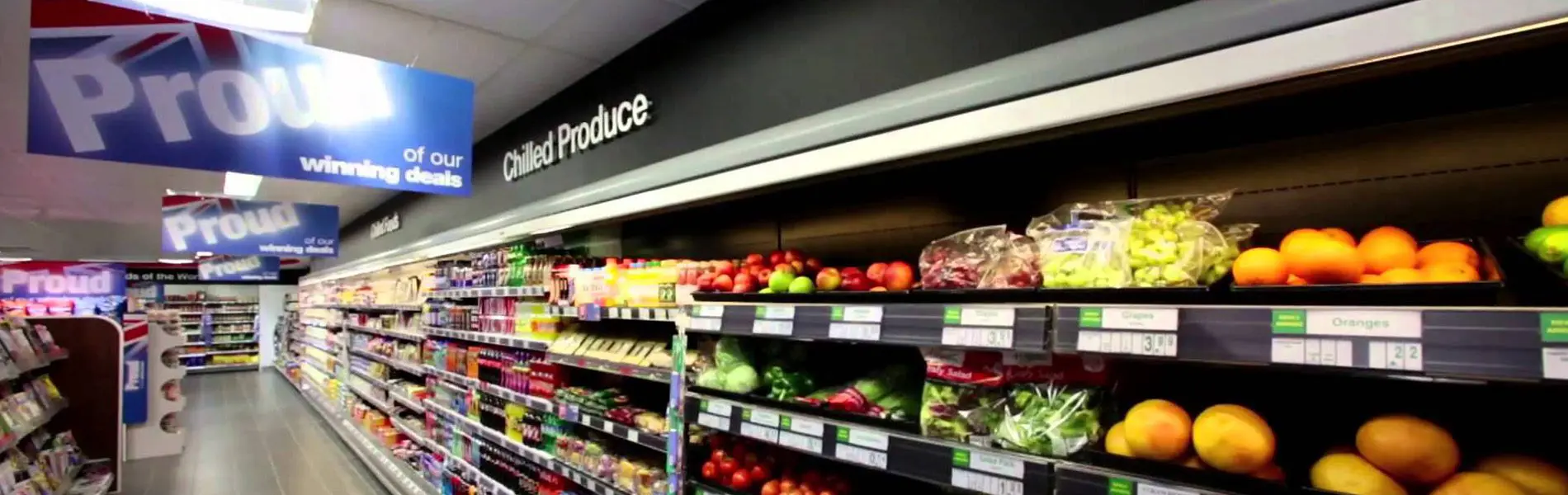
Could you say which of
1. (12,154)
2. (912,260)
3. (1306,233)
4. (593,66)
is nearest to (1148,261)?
(1306,233)

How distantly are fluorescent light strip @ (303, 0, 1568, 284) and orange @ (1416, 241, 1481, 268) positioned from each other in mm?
344

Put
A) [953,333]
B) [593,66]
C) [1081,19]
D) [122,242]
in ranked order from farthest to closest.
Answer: [122,242] → [593,66] → [1081,19] → [953,333]

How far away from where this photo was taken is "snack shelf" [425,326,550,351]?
13.9 ft

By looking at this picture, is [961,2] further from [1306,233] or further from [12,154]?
[12,154]

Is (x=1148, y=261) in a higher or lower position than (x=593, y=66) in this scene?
lower

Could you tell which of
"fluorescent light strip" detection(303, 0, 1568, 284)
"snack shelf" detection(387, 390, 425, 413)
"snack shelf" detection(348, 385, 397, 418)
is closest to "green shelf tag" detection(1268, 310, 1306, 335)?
"fluorescent light strip" detection(303, 0, 1568, 284)

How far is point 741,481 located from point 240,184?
365 inches

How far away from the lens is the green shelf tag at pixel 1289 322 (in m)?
1.16

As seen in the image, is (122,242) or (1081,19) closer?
(1081,19)

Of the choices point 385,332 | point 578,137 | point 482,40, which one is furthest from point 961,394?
point 385,332

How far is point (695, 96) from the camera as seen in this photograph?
142 inches

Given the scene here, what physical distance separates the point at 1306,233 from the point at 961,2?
1347mm

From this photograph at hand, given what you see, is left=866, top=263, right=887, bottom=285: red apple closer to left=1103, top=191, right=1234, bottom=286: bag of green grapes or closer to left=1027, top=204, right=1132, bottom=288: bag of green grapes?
left=1027, top=204, right=1132, bottom=288: bag of green grapes

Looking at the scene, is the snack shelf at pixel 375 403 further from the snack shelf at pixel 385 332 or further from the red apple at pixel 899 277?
the red apple at pixel 899 277
